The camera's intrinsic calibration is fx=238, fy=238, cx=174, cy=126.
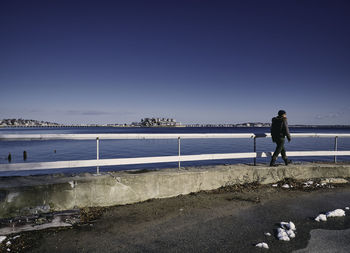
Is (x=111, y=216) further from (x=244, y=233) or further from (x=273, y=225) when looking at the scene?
(x=273, y=225)

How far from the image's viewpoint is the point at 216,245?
3.42 metres

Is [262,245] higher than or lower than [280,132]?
lower

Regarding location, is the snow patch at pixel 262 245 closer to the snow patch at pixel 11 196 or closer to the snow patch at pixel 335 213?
the snow patch at pixel 335 213

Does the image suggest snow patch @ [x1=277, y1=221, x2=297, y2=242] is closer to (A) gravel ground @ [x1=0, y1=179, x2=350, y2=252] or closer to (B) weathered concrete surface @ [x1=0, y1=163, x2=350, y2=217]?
(A) gravel ground @ [x1=0, y1=179, x2=350, y2=252]

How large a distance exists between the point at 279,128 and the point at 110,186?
526 cm

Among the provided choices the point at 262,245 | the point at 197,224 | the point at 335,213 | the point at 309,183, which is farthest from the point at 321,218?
the point at 309,183

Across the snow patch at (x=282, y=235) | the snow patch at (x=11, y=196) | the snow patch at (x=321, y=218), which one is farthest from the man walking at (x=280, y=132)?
the snow patch at (x=11, y=196)

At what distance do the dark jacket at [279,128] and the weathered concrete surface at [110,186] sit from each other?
98 cm

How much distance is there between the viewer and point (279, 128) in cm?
733

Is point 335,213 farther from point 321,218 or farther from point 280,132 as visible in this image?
point 280,132

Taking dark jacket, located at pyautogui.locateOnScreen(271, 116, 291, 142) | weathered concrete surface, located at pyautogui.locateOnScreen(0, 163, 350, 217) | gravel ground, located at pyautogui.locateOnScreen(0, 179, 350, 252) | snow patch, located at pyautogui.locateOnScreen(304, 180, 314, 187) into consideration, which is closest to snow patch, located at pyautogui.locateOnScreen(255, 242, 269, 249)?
gravel ground, located at pyautogui.locateOnScreen(0, 179, 350, 252)

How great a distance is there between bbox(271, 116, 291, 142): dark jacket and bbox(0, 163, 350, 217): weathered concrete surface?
980 millimetres

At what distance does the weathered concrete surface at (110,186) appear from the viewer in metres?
4.36

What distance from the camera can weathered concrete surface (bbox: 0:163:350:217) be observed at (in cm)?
436
